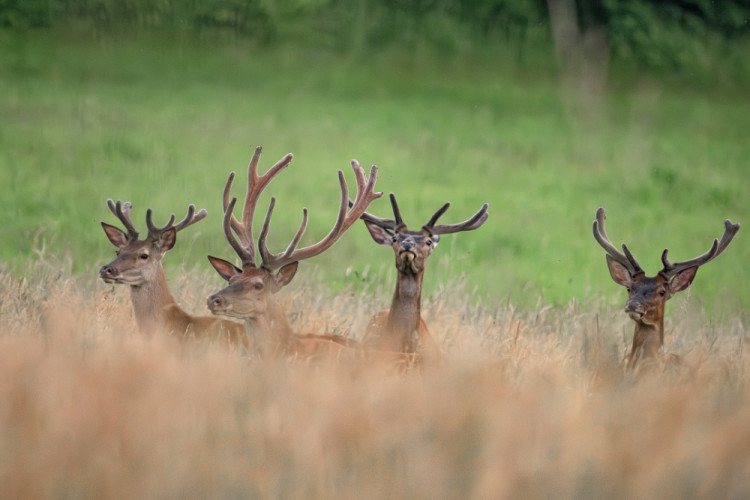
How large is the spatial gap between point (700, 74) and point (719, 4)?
208 centimetres

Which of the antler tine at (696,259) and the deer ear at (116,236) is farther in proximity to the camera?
the deer ear at (116,236)

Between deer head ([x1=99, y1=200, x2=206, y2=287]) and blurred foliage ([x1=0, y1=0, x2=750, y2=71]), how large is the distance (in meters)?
18.3

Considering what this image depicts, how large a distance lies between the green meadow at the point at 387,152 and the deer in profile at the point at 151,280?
2.14m

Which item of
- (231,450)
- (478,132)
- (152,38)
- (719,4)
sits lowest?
(231,450)

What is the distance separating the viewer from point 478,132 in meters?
22.5

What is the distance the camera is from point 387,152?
1989 centimetres

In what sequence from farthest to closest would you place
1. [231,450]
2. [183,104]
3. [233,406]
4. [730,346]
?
[183,104], [730,346], [233,406], [231,450]

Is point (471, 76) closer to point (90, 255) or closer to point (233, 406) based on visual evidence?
point (90, 255)

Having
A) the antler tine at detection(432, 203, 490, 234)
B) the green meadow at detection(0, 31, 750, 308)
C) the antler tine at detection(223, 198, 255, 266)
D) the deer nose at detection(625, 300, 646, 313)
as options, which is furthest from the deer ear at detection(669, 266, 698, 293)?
the green meadow at detection(0, 31, 750, 308)

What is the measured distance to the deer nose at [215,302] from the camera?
22.9ft

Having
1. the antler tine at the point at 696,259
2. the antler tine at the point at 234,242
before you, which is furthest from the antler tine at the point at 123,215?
the antler tine at the point at 696,259

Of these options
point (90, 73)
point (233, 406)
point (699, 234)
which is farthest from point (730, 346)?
point (90, 73)

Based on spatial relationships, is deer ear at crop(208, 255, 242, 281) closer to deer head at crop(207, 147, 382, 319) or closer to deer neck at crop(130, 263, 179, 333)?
deer head at crop(207, 147, 382, 319)

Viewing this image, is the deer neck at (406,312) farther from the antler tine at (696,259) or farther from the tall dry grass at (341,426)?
the antler tine at (696,259)
